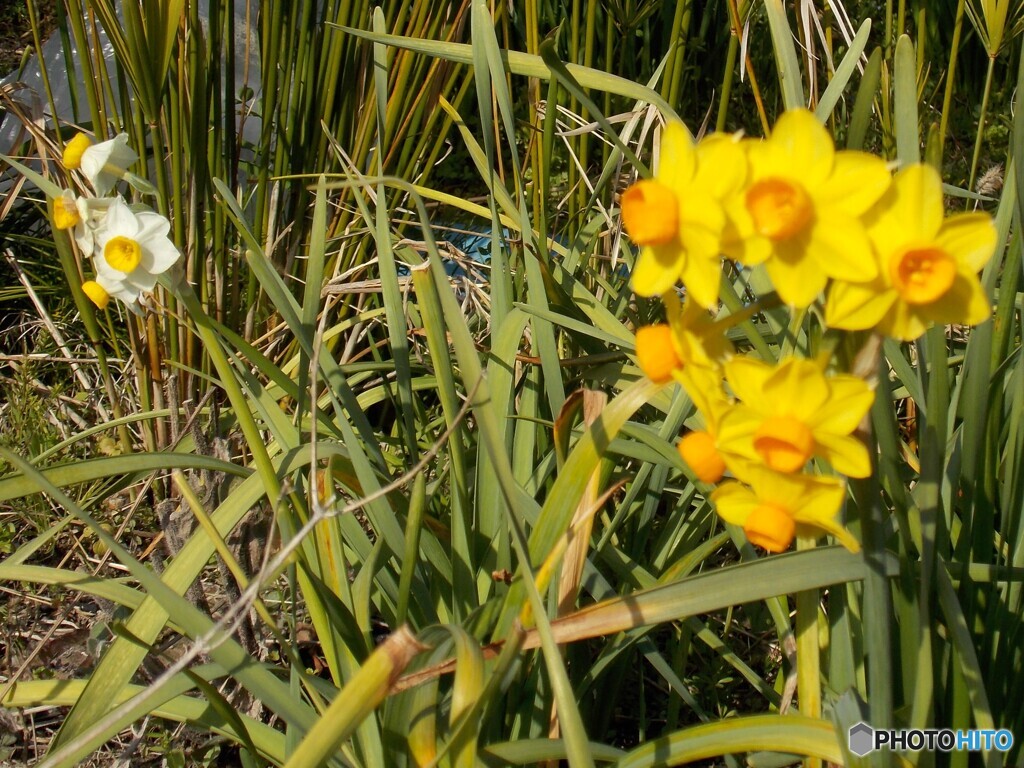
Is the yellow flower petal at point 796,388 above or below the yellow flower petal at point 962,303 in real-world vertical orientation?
below

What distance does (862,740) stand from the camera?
1.72ft

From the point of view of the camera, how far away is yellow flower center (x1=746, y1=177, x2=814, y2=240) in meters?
0.38

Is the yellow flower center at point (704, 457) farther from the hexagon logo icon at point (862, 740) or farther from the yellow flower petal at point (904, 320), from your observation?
the hexagon logo icon at point (862, 740)

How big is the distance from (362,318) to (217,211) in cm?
29

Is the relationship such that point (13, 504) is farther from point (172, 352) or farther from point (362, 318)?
point (362, 318)

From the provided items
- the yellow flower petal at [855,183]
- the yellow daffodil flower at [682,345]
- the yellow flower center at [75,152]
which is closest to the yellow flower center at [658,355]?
the yellow daffodil flower at [682,345]

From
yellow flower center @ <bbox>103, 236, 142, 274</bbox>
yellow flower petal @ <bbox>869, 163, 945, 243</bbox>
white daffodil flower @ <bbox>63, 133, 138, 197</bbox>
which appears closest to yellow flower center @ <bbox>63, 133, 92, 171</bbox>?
white daffodil flower @ <bbox>63, 133, 138, 197</bbox>

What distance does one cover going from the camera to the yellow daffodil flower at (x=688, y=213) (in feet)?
1.28

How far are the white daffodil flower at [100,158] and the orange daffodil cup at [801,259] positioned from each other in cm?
52

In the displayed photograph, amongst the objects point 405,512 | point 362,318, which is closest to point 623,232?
point 362,318

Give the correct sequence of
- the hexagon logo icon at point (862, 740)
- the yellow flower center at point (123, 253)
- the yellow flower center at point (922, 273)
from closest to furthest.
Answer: the yellow flower center at point (922, 273) → the hexagon logo icon at point (862, 740) → the yellow flower center at point (123, 253)

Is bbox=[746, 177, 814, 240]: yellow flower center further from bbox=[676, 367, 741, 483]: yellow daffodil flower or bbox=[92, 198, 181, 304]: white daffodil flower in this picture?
bbox=[92, 198, 181, 304]: white daffodil flower

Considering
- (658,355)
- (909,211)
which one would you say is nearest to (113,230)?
(658,355)

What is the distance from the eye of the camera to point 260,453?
2.30 ft
